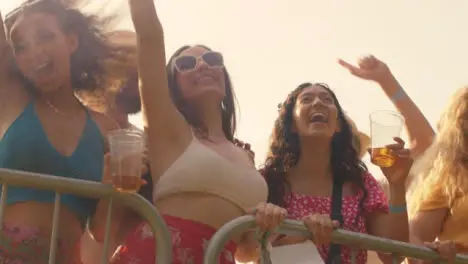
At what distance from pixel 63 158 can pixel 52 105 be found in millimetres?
352

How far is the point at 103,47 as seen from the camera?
3.53m

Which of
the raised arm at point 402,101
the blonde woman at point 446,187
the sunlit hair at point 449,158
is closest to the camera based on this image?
the blonde woman at point 446,187

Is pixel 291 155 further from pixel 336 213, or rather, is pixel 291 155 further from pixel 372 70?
pixel 372 70

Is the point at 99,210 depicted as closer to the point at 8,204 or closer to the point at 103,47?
the point at 8,204

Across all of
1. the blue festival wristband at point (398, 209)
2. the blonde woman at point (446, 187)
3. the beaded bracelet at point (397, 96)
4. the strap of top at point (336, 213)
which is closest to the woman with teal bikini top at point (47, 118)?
the strap of top at point (336, 213)

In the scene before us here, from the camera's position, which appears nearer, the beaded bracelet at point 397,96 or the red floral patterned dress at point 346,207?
the red floral patterned dress at point 346,207

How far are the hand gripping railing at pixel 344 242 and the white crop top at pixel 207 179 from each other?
34 centimetres

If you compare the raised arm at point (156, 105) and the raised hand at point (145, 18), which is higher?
the raised hand at point (145, 18)

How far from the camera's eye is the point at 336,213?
3424 mm

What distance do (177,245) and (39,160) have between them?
2.10 ft

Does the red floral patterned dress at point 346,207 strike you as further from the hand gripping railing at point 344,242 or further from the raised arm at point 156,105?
the raised arm at point 156,105

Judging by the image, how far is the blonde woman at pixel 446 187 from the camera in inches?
148

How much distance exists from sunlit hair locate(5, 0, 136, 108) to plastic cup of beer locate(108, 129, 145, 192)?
92 centimetres

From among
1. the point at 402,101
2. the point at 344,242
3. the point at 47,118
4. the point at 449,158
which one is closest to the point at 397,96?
the point at 402,101
